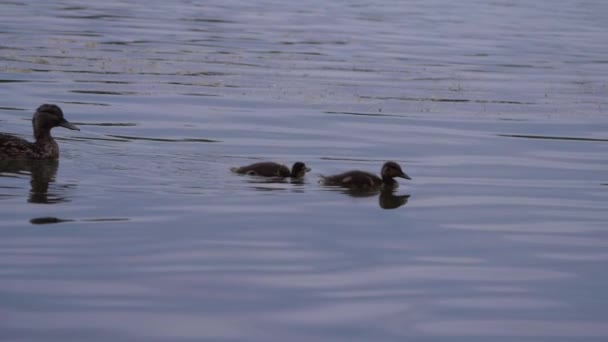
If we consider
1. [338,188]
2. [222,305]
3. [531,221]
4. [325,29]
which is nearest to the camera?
[222,305]

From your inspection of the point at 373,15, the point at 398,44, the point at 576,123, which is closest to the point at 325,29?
the point at 398,44

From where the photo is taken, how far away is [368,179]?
36.8 ft

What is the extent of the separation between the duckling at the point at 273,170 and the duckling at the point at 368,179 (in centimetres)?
20

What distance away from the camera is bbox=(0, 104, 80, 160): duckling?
482 inches

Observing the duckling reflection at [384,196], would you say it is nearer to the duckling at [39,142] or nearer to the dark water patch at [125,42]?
the duckling at [39,142]

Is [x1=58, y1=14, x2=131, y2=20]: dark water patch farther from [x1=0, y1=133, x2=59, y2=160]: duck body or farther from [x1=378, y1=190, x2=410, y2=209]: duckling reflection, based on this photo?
[x1=378, y1=190, x2=410, y2=209]: duckling reflection

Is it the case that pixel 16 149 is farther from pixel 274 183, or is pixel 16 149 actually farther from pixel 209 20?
pixel 209 20

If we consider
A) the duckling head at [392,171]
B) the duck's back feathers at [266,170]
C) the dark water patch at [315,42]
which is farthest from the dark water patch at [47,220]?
the dark water patch at [315,42]

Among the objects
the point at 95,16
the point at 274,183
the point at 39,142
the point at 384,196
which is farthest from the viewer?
the point at 95,16

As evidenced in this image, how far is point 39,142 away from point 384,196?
3.46m

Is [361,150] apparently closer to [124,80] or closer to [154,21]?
[124,80]

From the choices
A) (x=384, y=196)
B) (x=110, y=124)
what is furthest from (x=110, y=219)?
(x=110, y=124)

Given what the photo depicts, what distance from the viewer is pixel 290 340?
675 cm

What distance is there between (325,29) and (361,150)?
14.9 m
